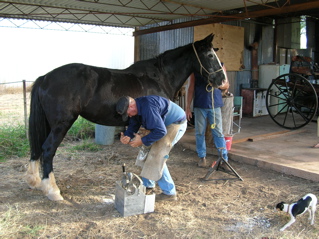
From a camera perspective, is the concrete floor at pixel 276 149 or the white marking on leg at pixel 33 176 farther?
the concrete floor at pixel 276 149

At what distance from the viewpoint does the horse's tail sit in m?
3.45

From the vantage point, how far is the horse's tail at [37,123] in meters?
3.45

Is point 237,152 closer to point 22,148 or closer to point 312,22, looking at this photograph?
point 22,148

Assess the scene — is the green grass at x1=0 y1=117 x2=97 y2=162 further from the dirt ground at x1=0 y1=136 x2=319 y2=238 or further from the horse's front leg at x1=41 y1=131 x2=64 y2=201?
the horse's front leg at x1=41 y1=131 x2=64 y2=201

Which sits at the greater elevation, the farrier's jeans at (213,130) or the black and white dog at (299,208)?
the farrier's jeans at (213,130)

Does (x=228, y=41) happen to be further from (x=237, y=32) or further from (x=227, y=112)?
(x=227, y=112)

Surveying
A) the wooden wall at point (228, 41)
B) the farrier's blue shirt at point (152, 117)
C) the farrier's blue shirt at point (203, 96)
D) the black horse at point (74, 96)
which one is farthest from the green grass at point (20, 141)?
the wooden wall at point (228, 41)

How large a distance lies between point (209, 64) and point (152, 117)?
1.75m

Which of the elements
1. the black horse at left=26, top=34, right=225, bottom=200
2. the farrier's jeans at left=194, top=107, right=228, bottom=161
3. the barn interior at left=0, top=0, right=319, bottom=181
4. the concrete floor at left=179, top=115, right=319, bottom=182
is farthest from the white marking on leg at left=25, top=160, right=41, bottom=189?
the barn interior at left=0, top=0, right=319, bottom=181

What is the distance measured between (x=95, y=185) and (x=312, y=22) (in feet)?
33.9

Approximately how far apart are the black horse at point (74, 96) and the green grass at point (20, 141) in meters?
1.88

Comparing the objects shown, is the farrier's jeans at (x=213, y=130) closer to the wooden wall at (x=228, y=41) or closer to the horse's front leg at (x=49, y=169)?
the horse's front leg at (x=49, y=169)

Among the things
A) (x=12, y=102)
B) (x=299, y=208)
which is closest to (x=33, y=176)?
(x=299, y=208)

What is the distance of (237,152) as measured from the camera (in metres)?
4.86
